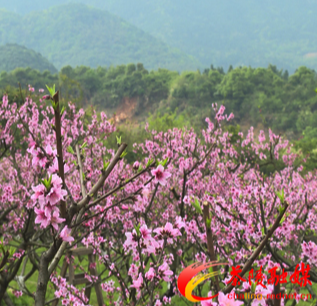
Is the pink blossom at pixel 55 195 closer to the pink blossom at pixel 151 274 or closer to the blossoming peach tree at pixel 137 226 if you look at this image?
the blossoming peach tree at pixel 137 226

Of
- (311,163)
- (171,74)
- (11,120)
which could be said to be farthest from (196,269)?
(171,74)

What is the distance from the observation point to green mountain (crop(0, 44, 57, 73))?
13412cm

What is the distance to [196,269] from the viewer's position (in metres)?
1.77

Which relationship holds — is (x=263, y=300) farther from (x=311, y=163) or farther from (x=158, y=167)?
(x=311, y=163)

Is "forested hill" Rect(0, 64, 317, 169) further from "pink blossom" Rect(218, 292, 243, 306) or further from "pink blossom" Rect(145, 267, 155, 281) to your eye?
"pink blossom" Rect(218, 292, 243, 306)

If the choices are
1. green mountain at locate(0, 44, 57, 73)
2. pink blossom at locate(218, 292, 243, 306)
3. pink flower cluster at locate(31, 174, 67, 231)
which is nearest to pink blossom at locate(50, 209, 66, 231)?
pink flower cluster at locate(31, 174, 67, 231)

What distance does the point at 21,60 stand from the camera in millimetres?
136125

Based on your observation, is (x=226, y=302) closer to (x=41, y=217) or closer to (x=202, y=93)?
(x=41, y=217)

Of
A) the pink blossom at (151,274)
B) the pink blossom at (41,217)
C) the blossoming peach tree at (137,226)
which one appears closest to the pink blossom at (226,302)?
the blossoming peach tree at (137,226)

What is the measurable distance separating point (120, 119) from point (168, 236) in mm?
85947

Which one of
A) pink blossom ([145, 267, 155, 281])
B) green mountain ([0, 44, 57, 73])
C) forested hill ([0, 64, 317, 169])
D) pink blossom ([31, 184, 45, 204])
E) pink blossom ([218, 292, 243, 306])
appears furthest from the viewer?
green mountain ([0, 44, 57, 73])

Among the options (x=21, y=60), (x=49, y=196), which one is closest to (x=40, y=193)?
(x=49, y=196)

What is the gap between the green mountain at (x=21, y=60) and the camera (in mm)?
134125

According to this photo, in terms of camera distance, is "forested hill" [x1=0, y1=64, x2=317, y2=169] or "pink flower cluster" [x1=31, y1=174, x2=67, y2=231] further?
"forested hill" [x1=0, y1=64, x2=317, y2=169]
